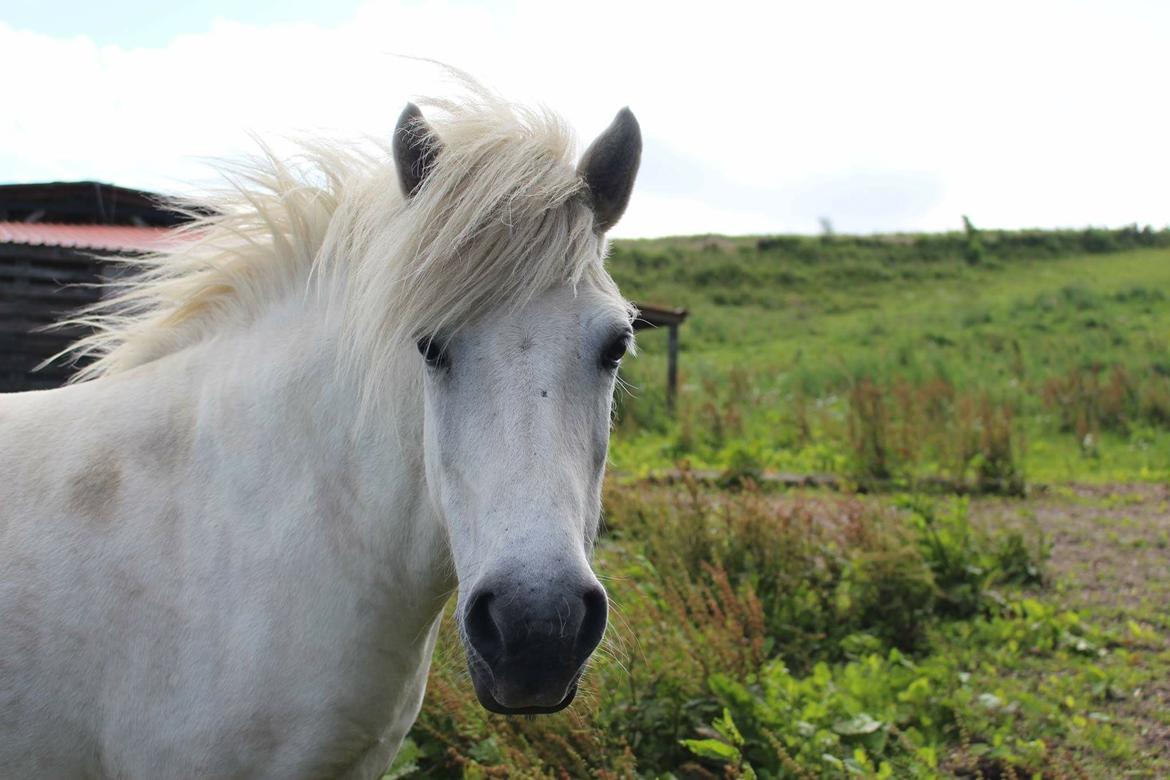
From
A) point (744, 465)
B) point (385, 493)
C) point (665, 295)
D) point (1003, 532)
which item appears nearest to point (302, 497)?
point (385, 493)

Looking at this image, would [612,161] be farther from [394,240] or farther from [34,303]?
[34,303]

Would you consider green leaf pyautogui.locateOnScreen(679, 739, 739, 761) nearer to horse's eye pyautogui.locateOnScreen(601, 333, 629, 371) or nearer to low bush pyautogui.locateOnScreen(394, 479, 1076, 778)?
low bush pyautogui.locateOnScreen(394, 479, 1076, 778)

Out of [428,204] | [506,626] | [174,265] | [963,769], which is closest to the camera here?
[506,626]

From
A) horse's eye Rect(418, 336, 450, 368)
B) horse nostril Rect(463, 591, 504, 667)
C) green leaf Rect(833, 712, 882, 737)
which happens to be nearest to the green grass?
green leaf Rect(833, 712, 882, 737)

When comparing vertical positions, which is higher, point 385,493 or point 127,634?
point 385,493

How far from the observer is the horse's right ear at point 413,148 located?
6.26 ft

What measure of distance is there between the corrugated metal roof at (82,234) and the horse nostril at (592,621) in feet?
24.4

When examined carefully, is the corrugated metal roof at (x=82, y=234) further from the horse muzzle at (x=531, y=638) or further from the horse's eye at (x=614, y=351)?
the horse muzzle at (x=531, y=638)

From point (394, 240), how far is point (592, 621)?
0.89m

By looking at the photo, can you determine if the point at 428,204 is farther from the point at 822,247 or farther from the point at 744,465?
the point at 822,247

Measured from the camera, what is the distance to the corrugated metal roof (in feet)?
27.1

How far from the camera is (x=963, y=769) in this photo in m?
3.34

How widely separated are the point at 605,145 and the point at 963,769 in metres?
2.74

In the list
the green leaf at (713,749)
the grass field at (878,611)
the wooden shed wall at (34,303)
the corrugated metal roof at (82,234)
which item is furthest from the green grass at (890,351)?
the corrugated metal roof at (82,234)
